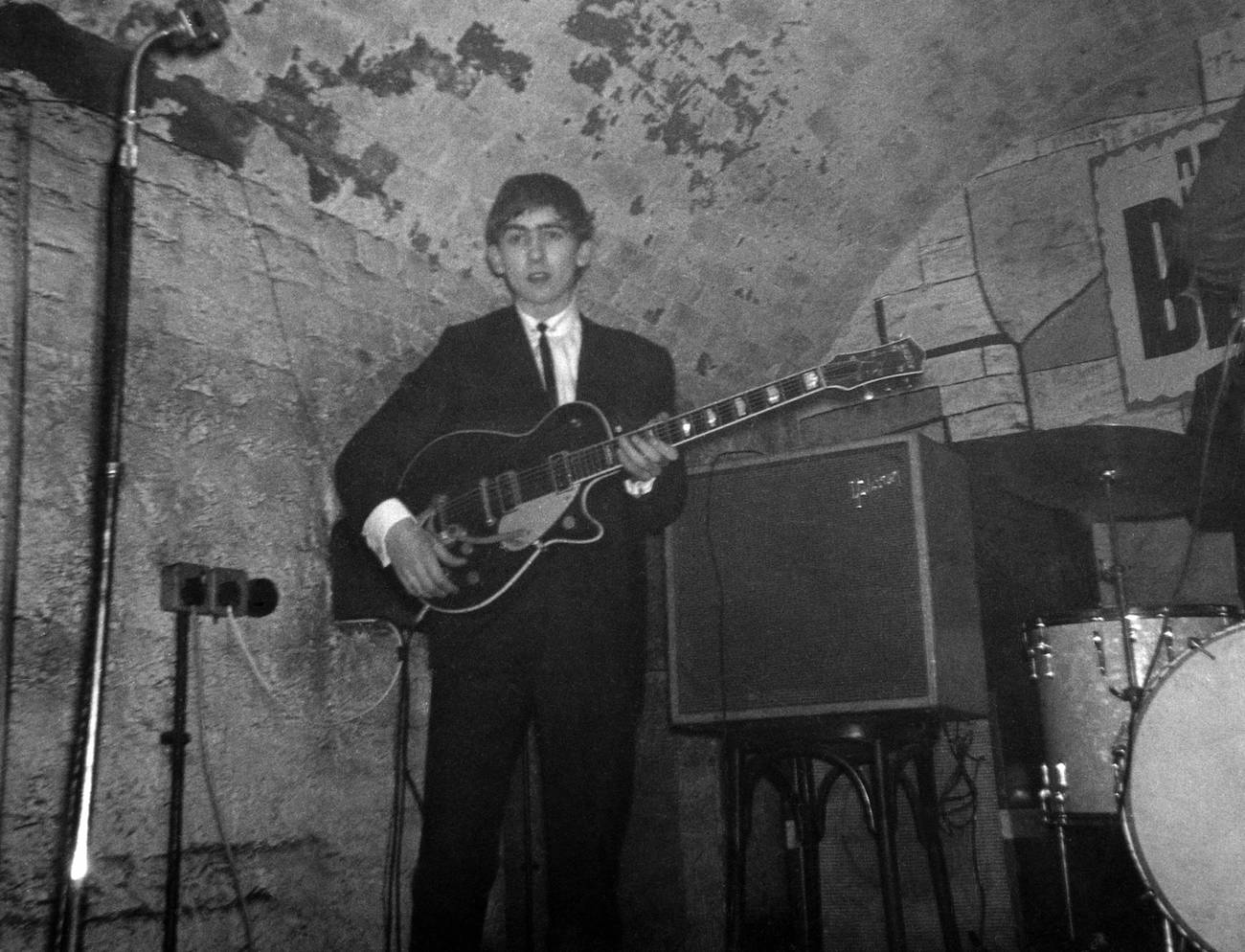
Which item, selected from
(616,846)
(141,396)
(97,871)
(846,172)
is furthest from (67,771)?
(846,172)

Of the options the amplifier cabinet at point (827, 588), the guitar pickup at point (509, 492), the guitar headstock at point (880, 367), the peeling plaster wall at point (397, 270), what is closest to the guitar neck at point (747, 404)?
the guitar headstock at point (880, 367)

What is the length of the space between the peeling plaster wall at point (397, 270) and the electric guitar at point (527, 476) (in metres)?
0.29

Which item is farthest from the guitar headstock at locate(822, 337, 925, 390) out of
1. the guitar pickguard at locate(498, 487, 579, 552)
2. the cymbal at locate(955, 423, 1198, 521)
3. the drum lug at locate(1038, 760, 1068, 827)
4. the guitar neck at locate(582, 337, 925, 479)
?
the drum lug at locate(1038, 760, 1068, 827)

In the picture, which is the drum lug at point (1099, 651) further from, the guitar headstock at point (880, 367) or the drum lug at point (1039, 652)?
the guitar headstock at point (880, 367)

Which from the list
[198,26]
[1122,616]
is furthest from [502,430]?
[1122,616]

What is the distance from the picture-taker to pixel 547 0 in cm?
268

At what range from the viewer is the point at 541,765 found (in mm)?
2480

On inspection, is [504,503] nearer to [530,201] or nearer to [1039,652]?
[530,201]

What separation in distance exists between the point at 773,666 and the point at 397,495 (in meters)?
0.98

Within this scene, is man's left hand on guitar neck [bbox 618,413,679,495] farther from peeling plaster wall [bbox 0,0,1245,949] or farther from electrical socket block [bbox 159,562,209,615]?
electrical socket block [bbox 159,562,209,615]

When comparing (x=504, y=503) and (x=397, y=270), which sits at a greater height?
(x=397, y=270)

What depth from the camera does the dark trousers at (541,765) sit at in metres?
2.40

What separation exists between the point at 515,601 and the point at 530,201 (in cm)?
105

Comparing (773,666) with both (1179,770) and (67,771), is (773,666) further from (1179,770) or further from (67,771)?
(67,771)
